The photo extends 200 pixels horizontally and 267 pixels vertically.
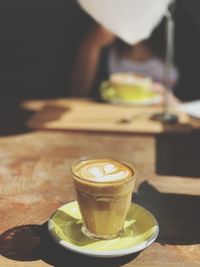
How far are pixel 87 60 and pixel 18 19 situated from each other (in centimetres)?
113

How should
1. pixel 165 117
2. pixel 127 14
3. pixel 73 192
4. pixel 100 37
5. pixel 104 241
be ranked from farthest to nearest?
pixel 100 37
pixel 165 117
pixel 127 14
pixel 73 192
pixel 104 241

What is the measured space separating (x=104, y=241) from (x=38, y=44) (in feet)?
10.3

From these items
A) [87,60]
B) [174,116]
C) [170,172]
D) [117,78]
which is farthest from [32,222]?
[87,60]

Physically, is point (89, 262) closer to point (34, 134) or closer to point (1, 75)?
point (34, 134)

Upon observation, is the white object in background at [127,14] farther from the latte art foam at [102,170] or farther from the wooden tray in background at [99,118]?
the latte art foam at [102,170]

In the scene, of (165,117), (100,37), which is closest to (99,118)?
(165,117)

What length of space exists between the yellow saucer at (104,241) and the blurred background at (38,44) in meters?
2.71

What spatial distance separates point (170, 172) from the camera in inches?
50.6

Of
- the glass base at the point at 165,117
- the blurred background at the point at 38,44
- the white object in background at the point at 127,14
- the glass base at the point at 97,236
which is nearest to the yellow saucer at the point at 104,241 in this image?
the glass base at the point at 97,236

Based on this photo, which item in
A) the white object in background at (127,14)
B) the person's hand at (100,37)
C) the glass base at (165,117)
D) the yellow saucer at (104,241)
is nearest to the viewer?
the yellow saucer at (104,241)

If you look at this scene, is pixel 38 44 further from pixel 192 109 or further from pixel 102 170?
pixel 102 170

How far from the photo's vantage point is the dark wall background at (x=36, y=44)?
375 centimetres

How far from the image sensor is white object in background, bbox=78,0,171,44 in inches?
54.4

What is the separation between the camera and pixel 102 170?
97 cm
